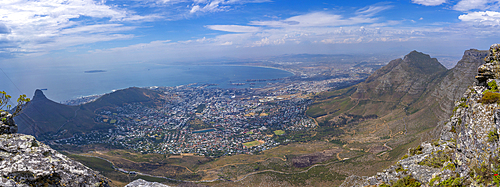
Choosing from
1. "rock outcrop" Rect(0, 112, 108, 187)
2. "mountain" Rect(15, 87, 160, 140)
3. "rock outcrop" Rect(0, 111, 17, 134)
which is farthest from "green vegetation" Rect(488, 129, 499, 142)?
"mountain" Rect(15, 87, 160, 140)

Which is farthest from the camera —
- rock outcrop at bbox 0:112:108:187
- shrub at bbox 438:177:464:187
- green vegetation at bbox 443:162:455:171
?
green vegetation at bbox 443:162:455:171

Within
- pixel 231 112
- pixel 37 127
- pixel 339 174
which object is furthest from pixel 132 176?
pixel 231 112

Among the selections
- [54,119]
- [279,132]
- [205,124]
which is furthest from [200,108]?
[54,119]

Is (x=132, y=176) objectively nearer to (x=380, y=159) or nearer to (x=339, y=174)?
(x=339, y=174)

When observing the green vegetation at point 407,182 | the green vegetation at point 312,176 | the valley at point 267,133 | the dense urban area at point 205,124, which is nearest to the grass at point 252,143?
the valley at point 267,133

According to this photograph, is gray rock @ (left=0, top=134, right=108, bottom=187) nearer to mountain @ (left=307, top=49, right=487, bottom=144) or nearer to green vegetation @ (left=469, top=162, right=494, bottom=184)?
green vegetation @ (left=469, top=162, right=494, bottom=184)

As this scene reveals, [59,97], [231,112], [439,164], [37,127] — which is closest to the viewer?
[439,164]
